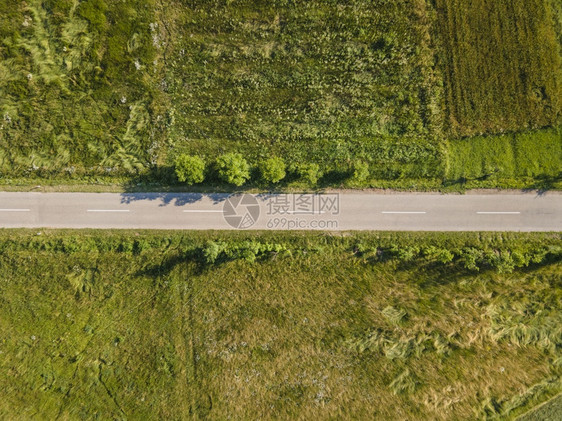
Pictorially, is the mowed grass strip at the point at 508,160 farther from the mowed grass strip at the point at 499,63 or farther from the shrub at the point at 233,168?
the shrub at the point at 233,168

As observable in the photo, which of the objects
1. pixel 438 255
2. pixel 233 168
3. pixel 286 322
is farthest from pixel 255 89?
pixel 438 255

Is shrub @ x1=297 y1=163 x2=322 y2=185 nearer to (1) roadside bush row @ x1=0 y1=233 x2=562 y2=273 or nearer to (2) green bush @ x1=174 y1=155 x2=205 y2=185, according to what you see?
(1) roadside bush row @ x1=0 y1=233 x2=562 y2=273

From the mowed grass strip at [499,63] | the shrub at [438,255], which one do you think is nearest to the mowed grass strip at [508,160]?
the mowed grass strip at [499,63]

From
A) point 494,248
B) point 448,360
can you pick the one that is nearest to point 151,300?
point 448,360

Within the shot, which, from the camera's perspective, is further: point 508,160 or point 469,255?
point 508,160

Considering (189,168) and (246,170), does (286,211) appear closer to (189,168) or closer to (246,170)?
(246,170)

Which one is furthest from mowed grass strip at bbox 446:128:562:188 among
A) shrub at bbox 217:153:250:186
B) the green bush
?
the green bush
